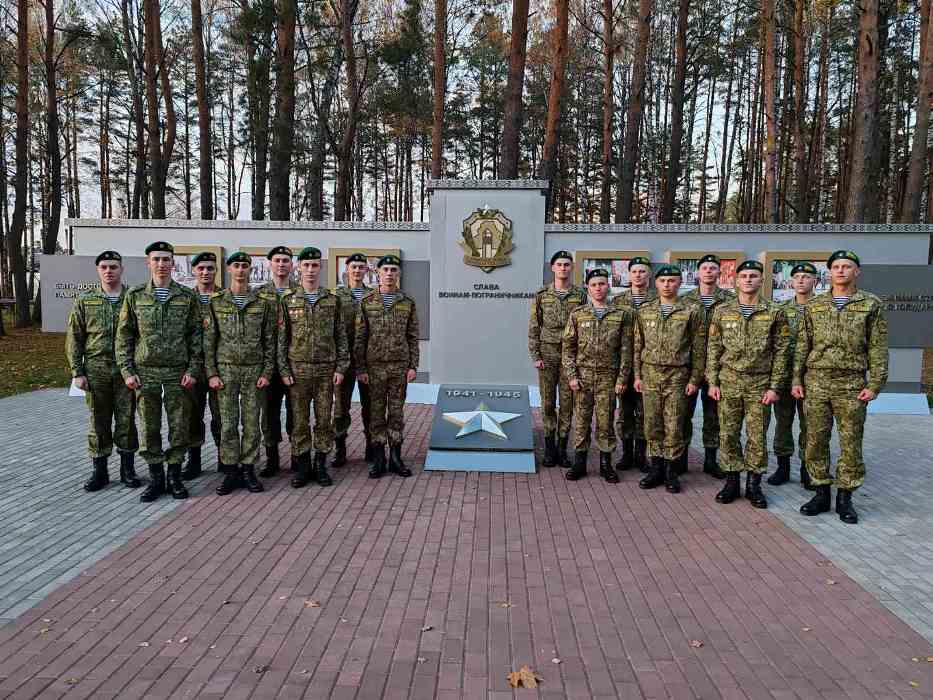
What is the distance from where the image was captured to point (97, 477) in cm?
525

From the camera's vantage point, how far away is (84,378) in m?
5.12

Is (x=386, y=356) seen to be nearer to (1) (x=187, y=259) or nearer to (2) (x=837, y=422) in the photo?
(2) (x=837, y=422)

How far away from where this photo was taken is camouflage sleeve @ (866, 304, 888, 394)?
4.59 m

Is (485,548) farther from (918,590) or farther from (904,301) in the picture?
(904,301)

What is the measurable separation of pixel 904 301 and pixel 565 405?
6.15 metres

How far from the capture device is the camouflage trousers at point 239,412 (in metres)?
5.18

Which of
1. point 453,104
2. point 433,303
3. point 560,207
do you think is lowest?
point 433,303

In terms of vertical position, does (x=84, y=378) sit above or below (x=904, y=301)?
below

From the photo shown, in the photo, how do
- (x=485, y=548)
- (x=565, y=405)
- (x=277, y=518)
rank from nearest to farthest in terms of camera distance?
(x=485, y=548)
(x=277, y=518)
(x=565, y=405)

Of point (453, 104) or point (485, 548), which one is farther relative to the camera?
point (453, 104)

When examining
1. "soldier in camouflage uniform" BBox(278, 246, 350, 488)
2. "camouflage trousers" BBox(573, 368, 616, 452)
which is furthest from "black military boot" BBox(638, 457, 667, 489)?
"soldier in camouflage uniform" BBox(278, 246, 350, 488)

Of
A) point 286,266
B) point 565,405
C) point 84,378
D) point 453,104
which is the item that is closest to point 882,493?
point 565,405

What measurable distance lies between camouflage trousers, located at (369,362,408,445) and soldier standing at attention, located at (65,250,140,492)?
2.08m

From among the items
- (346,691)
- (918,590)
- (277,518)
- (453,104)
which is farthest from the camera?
(453,104)
